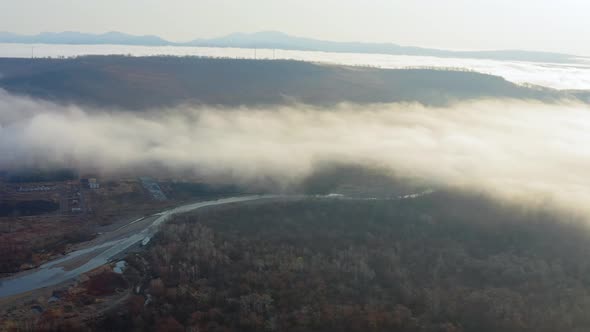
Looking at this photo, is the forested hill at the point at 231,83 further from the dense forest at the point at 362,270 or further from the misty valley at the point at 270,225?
the dense forest at the point at 362,270

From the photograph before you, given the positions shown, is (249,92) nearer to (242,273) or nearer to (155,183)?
(155,183)

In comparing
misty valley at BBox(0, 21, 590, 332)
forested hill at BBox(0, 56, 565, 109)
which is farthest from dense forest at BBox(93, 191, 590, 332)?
forested hill at BBox(0, 56, 565, 109)

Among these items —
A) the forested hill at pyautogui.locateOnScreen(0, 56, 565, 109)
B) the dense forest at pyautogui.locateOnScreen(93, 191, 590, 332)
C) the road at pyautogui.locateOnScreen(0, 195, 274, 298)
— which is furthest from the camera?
the forested hill at pyautogui.locateOnScreen(0, 56, 565, 109)

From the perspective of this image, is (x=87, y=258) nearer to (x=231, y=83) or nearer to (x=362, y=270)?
(x=362, y=270)

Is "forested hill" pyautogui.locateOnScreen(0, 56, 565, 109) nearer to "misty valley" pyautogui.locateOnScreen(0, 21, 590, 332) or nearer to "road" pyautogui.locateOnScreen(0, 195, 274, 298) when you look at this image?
"misty valley" pyautogui.locateOnScreen(0, 21, 590, 332)

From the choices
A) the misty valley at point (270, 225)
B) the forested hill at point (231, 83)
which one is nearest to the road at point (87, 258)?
the misty valley at point (270, 225)
